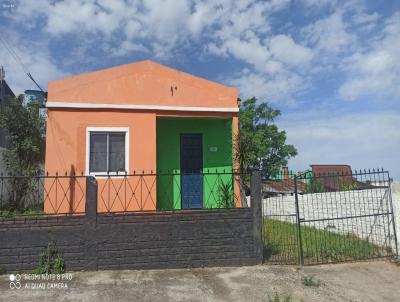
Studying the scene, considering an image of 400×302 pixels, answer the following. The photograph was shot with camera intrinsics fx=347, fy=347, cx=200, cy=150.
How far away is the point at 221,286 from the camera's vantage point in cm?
544

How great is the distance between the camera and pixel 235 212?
6.50 m

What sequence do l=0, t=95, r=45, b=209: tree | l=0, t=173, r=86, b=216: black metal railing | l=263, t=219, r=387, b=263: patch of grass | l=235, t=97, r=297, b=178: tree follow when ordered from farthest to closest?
1. l=235, t=97, r=297, b=178: tree
2. l=0, t=95, r=45, b=209: tree
3. l=0, t=173, r=86, b=216: black metal railing
4. l=263, t=219, r=387, b=263: patch of grass

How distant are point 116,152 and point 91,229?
3.19m

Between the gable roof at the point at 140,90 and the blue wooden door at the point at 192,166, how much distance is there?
1.57 metres

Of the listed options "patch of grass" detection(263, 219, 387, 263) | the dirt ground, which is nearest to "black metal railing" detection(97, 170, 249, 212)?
"patch of grass" detection(263, 219, 387, 263)

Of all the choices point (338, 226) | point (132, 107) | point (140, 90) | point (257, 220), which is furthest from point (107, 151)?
point (338, 226)

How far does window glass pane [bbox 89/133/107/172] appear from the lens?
28.7 feet

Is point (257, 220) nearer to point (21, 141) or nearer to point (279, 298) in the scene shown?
point (279, 298)

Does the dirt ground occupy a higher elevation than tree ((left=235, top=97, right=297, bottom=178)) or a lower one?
lower

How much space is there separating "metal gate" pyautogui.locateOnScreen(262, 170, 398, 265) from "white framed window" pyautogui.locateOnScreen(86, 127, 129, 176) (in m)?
3.69

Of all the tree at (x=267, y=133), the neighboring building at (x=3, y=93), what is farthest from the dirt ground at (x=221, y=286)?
the tree at (x=267, y=133)

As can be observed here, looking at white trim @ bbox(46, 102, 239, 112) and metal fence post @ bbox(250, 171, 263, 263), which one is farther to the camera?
white trim @ bbox(46, 102, 239, 112)

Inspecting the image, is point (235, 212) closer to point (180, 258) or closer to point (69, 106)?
point (180, 258)

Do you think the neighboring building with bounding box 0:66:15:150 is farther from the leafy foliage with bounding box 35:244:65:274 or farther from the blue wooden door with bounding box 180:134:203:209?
the leafy foliage with bounding box 35:244:65:274
